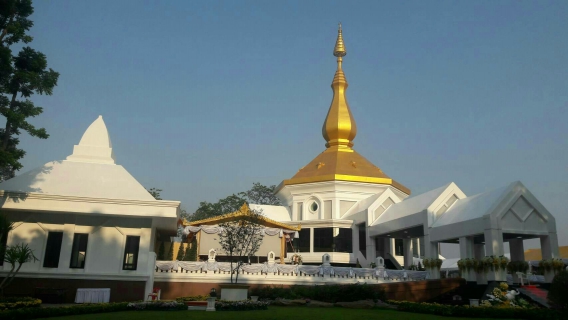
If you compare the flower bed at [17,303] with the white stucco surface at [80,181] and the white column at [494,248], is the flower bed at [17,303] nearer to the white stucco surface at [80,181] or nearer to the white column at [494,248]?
the white stucco surface at [80,181]

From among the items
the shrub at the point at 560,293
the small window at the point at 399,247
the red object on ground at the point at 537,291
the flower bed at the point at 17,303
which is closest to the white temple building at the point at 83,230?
the flower bed at the point at 17,303

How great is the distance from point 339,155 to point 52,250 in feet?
75.8

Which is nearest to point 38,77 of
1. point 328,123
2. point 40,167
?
point 40,167

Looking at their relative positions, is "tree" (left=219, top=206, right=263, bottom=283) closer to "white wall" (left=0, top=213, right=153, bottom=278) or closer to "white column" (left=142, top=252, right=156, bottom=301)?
"white column" (left=142, top=252, right=156, bottom=301)

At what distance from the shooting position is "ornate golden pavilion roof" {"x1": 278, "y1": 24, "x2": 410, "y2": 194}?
3450cm

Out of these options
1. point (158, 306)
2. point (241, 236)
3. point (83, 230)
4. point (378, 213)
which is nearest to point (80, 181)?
point (83, 230)

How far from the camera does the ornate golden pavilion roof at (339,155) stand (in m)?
34.5

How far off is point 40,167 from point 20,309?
9716 mm

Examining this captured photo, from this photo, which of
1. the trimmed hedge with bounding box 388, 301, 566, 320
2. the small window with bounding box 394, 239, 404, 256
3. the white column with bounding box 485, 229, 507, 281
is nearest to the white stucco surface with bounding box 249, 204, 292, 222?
the small window with bounding box 394, 239, 404, 256

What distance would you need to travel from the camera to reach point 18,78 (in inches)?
723

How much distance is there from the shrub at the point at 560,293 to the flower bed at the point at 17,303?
1487 centimetres

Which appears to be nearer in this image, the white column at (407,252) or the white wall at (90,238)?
the white wall at (90,238)

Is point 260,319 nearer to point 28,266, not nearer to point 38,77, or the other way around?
point 28,266

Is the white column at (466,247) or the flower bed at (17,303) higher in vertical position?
the white column at (466,247)
